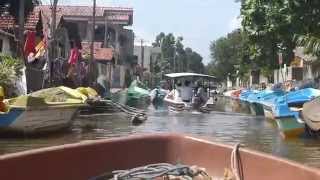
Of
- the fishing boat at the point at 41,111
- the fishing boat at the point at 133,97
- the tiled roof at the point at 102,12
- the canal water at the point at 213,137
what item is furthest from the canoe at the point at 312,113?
the tiled roof at the point at 102,12

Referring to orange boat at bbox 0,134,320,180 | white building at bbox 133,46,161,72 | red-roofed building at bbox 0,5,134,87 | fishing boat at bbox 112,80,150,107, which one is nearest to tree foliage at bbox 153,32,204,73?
white building at bbox 133,46,161,72

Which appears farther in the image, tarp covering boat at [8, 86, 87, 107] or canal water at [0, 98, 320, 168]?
tarp covering boat at [8, 86, 87, 107]

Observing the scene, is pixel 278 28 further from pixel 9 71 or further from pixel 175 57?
pixel 175 57

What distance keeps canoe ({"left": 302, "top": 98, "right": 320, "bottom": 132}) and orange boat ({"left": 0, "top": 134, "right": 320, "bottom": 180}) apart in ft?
32.6

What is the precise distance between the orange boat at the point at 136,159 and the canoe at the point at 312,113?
994 cm

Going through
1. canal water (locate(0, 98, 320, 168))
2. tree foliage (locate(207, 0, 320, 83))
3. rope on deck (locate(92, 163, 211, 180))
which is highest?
tree foliage (locate(207, 0, 320, 83))

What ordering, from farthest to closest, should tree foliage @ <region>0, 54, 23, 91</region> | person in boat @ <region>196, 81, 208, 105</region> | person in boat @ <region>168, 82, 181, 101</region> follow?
1. person in boat @ <region>168, 82, 181, 101</region>
2. person in boat @ <region>196, 81, 208, 105</region>
3. tree foliage @ <region>0, 54, 23, 91</region>

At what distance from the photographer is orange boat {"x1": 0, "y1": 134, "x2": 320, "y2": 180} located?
17.9ft

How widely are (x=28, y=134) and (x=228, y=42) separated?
86.4 metres

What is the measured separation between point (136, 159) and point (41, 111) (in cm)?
1135

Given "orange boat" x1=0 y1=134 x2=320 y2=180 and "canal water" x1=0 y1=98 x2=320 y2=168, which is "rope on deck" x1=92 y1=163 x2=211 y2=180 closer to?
"orange boat" x1=0 y1=134 x2=320 y2=180

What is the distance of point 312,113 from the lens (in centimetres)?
1609

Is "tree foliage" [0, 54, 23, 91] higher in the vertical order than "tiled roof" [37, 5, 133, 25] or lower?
lower

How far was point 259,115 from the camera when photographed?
31.8 meters
